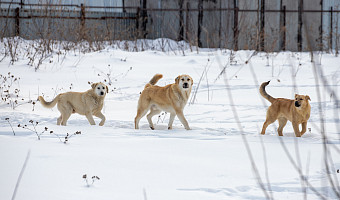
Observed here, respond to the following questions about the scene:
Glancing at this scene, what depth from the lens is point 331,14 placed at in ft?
57.8

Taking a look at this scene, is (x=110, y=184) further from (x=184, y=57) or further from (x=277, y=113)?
(x=184, y=57)

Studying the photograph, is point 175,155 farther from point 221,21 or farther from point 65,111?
point 221,21

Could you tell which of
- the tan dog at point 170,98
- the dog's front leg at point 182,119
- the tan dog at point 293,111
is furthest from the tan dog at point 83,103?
the tan dog at point 293,111

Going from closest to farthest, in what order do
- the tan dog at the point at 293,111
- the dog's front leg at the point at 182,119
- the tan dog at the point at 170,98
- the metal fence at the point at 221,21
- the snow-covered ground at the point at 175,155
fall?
the snow-covered ground at the point at 175,155
the tan dog at the point at 293,111
the dog's front leg at the point at 182,119
the tan dog at the point at 170,98
the metal fence at the point at 221,21

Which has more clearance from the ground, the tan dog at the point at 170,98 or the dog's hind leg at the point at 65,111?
the tan dog at the point at 170,98

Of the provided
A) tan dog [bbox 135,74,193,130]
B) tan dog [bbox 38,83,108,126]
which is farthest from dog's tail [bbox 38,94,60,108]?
tan dog [bbox 135,74,193,130]

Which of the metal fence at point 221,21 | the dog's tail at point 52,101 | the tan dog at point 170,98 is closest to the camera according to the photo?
the tan dog at point 170,98

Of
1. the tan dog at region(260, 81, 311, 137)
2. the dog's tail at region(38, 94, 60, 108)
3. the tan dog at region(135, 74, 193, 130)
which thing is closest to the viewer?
the tan dog at region(260, 81, 311, 137)

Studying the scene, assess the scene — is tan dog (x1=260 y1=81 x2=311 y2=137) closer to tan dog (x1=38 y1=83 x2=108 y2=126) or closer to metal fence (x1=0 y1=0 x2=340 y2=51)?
tan dog (x1=38 y1=83 x2=108 y2=126)

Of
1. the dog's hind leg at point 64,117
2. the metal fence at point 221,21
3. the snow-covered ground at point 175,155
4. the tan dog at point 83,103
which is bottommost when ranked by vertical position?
the snow-covered ground at point 175,155

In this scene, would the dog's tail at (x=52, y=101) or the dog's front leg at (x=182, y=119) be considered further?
the dog's tail at (x=52, y=101)

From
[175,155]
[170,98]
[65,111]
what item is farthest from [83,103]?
[175,155]

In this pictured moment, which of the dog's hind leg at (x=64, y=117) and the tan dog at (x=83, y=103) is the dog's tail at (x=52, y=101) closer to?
the tan dog at (x=83, y=103)

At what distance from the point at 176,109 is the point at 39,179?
11.7ft
